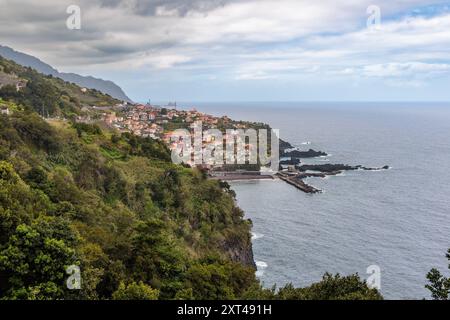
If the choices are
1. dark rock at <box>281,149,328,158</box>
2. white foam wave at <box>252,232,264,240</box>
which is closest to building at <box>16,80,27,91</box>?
white foam wave at <box>252,232,264,240</box>

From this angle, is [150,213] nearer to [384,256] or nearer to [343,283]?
[343,283]

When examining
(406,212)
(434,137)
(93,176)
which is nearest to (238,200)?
(406,212)

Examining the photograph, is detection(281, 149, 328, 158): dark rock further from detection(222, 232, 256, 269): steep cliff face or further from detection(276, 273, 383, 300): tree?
detection(276, 273, 383, 300): tree

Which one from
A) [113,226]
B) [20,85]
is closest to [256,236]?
[113,226]

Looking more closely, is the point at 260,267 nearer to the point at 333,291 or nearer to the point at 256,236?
the point at 256,236

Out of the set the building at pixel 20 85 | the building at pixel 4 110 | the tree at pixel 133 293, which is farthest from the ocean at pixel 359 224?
the building at pixel 20 85

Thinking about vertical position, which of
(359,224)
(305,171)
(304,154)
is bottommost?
(359,224)

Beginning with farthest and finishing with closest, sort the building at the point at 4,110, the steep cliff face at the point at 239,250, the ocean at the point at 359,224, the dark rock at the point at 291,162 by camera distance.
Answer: the dark rock at the point at 291,162
the ocean at the point at 359,224
the steep cliff face at the point at 239,250
the building at the point at 4,110

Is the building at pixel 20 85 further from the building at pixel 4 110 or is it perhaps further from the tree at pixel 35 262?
the tree at pixel 35 262
